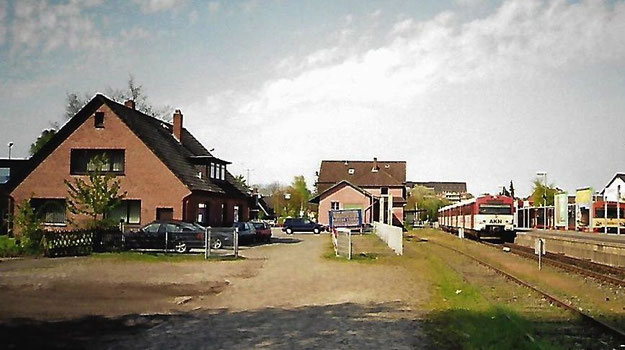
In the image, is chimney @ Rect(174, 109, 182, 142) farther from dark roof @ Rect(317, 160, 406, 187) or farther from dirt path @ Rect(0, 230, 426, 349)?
dark roof @ Rect(317, 160, 406, 187)

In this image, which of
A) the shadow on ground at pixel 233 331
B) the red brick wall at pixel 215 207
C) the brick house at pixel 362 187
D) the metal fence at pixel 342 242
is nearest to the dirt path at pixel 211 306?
the shadow on ground at pixel 233 331

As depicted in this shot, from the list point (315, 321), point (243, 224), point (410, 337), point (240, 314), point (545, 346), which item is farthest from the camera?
point (243, 224)

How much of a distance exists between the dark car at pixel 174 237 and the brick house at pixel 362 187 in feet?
112

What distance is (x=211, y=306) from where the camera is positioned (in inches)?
553

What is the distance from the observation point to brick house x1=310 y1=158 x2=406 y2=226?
74312 millimetres

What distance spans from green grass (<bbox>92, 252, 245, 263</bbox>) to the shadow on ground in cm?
1372

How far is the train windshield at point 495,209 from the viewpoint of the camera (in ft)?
148

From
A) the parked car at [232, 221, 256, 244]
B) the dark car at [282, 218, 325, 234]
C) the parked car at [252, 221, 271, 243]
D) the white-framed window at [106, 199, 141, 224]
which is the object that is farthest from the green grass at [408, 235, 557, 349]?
the dark car at [282, 218, 325, 234]

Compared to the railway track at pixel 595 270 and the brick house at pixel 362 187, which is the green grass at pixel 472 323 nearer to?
the railway track at pixel 595 270

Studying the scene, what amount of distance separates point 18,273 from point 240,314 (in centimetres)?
1016

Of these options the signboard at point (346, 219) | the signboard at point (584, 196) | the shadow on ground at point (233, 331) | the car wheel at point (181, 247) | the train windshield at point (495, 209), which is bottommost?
the shadow on ground at point (233, 331)

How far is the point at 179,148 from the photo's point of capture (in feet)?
152

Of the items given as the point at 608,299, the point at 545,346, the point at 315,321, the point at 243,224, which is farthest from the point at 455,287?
the point at 243,224

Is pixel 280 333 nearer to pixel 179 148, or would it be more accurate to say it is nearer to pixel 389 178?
pixel 179 148
